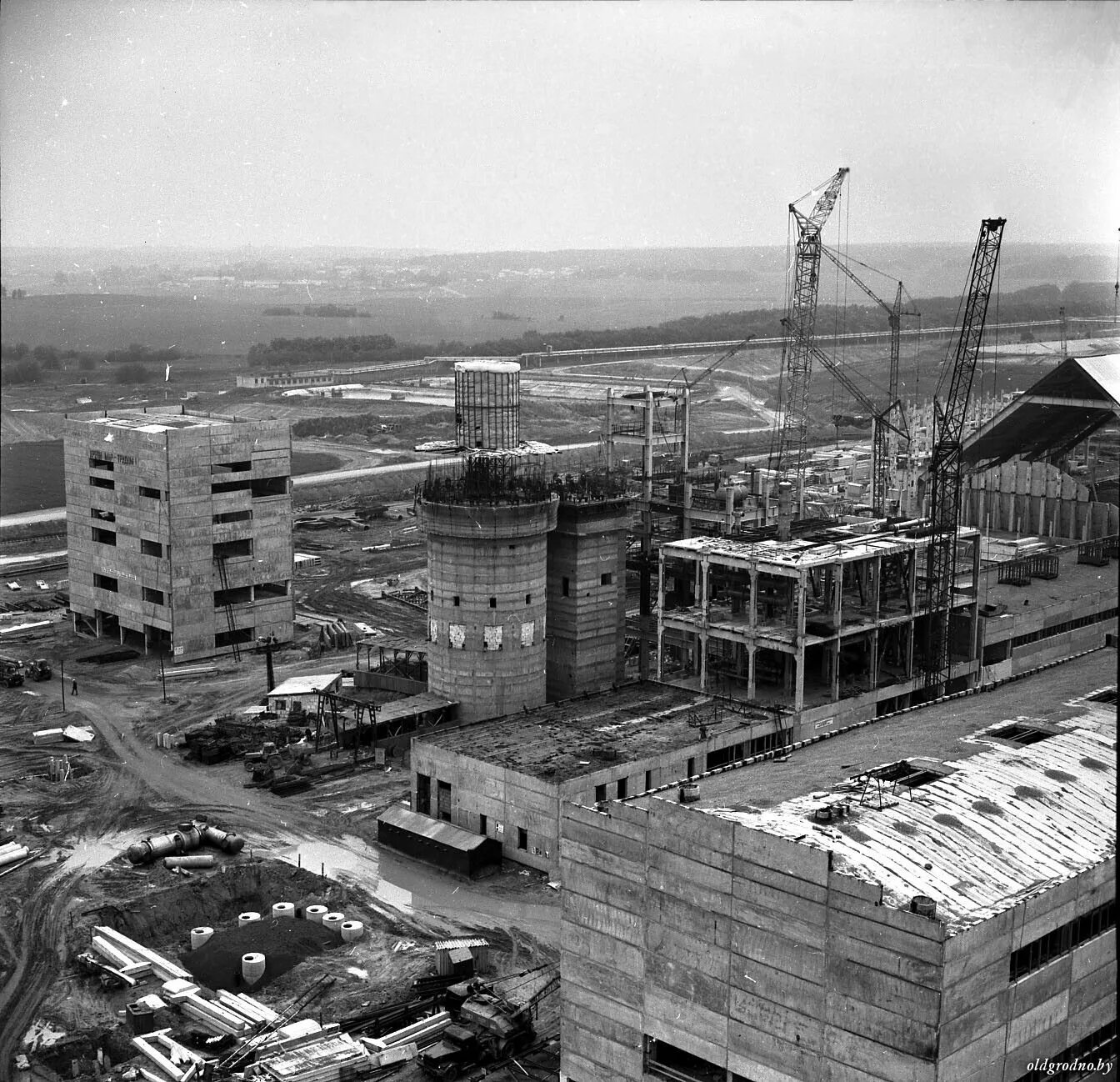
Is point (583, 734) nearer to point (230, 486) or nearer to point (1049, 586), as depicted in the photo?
point (1049, 586)

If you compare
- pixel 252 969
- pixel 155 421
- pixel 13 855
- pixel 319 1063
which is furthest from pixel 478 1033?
pixel 155 421

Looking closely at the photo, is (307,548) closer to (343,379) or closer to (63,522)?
→ (63,522)

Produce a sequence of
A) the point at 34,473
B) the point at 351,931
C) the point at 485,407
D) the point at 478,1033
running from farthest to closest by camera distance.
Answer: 1. the point at 34,473
2. the point at 485,407
3. the point at 351,931
4. the point at 478,1033

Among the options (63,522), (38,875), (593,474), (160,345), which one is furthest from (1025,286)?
(38,875)

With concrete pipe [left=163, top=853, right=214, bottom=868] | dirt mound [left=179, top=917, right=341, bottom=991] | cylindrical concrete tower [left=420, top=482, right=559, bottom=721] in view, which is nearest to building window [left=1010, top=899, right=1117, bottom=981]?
dirt mound [left=179, top=917, right=341, bottom=991]

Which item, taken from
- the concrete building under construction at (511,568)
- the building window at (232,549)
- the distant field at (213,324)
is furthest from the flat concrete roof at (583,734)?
the distant field at (213,324)

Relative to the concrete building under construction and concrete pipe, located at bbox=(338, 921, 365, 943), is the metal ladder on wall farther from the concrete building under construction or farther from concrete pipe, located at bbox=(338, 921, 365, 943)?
concrete pipe, located at bbox=(338, 921, 365, 943)

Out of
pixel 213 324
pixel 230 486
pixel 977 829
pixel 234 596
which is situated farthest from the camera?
pixel 213 324
